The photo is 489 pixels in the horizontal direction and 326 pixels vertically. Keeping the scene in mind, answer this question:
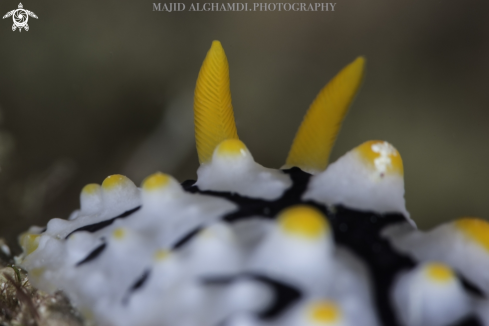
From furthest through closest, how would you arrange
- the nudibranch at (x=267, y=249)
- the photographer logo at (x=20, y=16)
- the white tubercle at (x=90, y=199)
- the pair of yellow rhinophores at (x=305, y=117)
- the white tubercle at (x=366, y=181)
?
the photographer logo at (x=20, y=16) → the white tubercle at (x=90, y=199) → the pair of yellow rhinophores at (x=305, y=117) → the white tubercle at (x=366, y=181) → the nudibranch at (x=267, y=249)

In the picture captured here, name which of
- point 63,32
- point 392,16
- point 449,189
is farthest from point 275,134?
point 63,32

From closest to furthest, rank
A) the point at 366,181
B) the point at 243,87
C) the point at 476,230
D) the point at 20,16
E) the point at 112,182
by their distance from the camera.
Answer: the point at 476,230 → the point at 366,181 → the point at 112,182 → the point at 20,16 → the point at 243,87

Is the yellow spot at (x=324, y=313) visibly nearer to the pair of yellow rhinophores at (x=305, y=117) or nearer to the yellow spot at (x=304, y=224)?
the yellow spot at (x=304, y=224)

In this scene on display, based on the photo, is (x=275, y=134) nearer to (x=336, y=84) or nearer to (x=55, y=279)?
(x=336, y=84)

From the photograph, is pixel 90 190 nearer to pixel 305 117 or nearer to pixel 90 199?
pixel 90 199

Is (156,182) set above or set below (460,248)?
above

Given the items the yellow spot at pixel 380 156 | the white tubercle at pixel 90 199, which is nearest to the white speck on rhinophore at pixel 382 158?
the yellow spot at pixel 380 156

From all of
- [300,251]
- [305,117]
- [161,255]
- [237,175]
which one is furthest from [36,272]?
[305,117]
